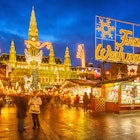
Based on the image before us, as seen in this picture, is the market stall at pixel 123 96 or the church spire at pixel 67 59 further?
the church spire at pixel 67 59

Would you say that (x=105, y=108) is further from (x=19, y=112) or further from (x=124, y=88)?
(x=19, y=112)

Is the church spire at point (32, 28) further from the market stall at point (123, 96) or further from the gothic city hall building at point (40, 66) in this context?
the market stall at point (123, 96)

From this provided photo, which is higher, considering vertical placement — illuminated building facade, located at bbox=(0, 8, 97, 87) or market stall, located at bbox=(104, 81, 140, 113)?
illuminated building facade, located at bbox=(0, 8, 97, 87)

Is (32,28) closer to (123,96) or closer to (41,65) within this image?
(41,65)

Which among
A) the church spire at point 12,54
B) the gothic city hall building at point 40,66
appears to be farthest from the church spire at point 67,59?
the church spire at point 12,54

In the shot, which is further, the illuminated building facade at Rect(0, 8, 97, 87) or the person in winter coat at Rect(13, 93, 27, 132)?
the illuminated building facade at Rect(0, 8, 97, 87)

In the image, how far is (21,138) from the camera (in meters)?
10.8

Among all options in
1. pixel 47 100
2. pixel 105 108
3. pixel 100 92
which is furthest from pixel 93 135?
pixel 47 100

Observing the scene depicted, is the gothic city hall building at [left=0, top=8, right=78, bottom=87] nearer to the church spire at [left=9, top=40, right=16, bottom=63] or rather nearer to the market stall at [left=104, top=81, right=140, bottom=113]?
the church spire at [left=9, top=40, right=16, bottom=63]

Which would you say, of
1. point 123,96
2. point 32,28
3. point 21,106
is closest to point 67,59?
point 32,28

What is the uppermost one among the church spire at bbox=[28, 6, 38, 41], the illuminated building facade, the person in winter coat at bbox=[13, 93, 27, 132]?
the church spire at bbox=[28, 6, 38, 41]

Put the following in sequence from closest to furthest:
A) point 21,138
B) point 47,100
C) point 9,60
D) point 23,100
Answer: point 21,138 → point 23,100 → point 47,100 → point 9,60

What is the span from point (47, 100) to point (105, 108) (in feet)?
54.6

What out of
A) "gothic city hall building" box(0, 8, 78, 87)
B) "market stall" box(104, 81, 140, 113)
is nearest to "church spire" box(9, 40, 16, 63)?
"gothic city hall building" box(0, 8, 78, 87)
